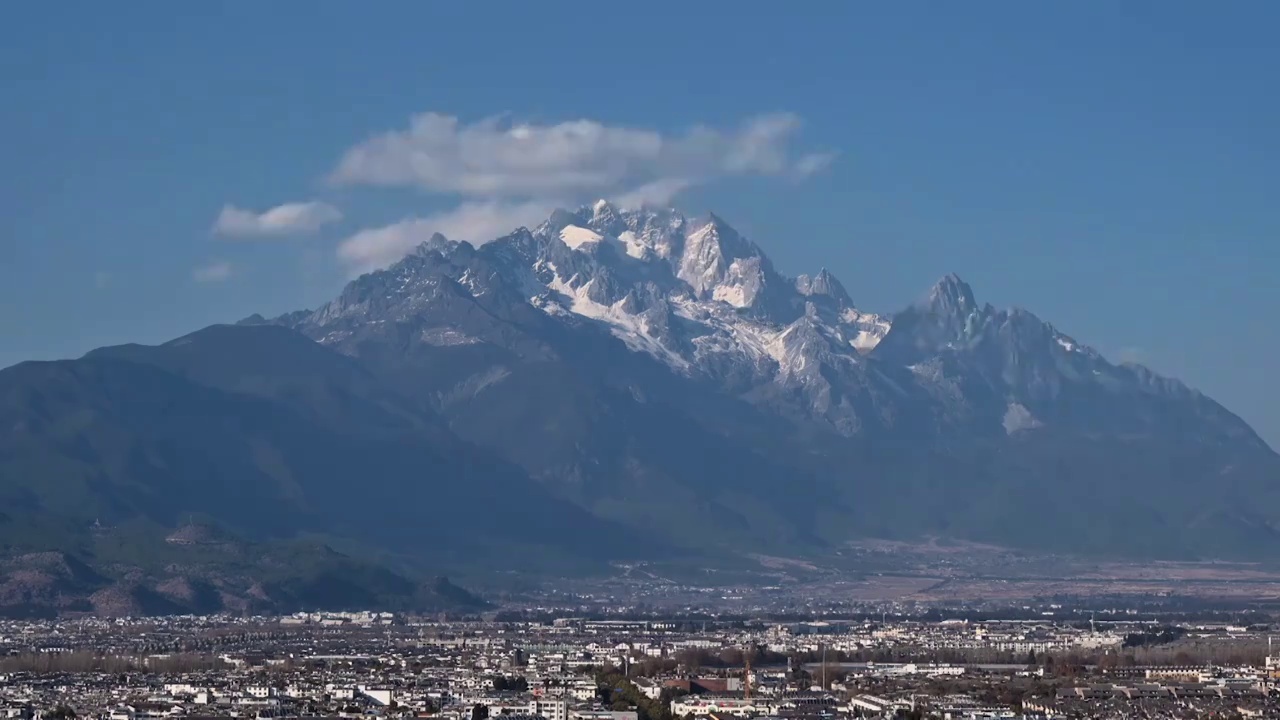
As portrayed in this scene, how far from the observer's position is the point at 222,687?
12531cm

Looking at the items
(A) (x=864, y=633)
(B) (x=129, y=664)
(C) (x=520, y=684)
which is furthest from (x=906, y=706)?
(A) (x=864, y=633)

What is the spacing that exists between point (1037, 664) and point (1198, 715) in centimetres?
4427

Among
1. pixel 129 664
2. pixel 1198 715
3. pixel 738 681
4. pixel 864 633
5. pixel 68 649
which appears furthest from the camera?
pixel 864 633

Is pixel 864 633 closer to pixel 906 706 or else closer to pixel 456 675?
pixel 456 675

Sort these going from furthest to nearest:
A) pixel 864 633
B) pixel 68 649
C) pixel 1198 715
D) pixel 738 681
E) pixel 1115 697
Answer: pixel 864 633, pixel 68 649, pixel 738 681, pixel 1115 697, pixel 1198 715

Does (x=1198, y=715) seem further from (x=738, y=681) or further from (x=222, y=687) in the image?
(x=222, y=687)

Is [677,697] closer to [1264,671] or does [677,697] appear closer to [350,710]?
[350,710]

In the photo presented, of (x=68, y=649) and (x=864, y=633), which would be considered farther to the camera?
(x=864, y=633)

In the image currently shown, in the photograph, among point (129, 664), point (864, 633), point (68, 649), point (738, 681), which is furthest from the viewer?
point (864, 633)

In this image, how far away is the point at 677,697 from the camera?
12494cm

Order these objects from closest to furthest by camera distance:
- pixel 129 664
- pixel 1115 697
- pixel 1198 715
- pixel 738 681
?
pixel 1198 715, pixel 1115 697, pixel 738 681, pixel 129 664

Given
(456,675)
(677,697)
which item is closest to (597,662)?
(456,675)

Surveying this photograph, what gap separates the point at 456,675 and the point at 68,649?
4159 cm

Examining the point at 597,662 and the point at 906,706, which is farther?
the point at 597,662
